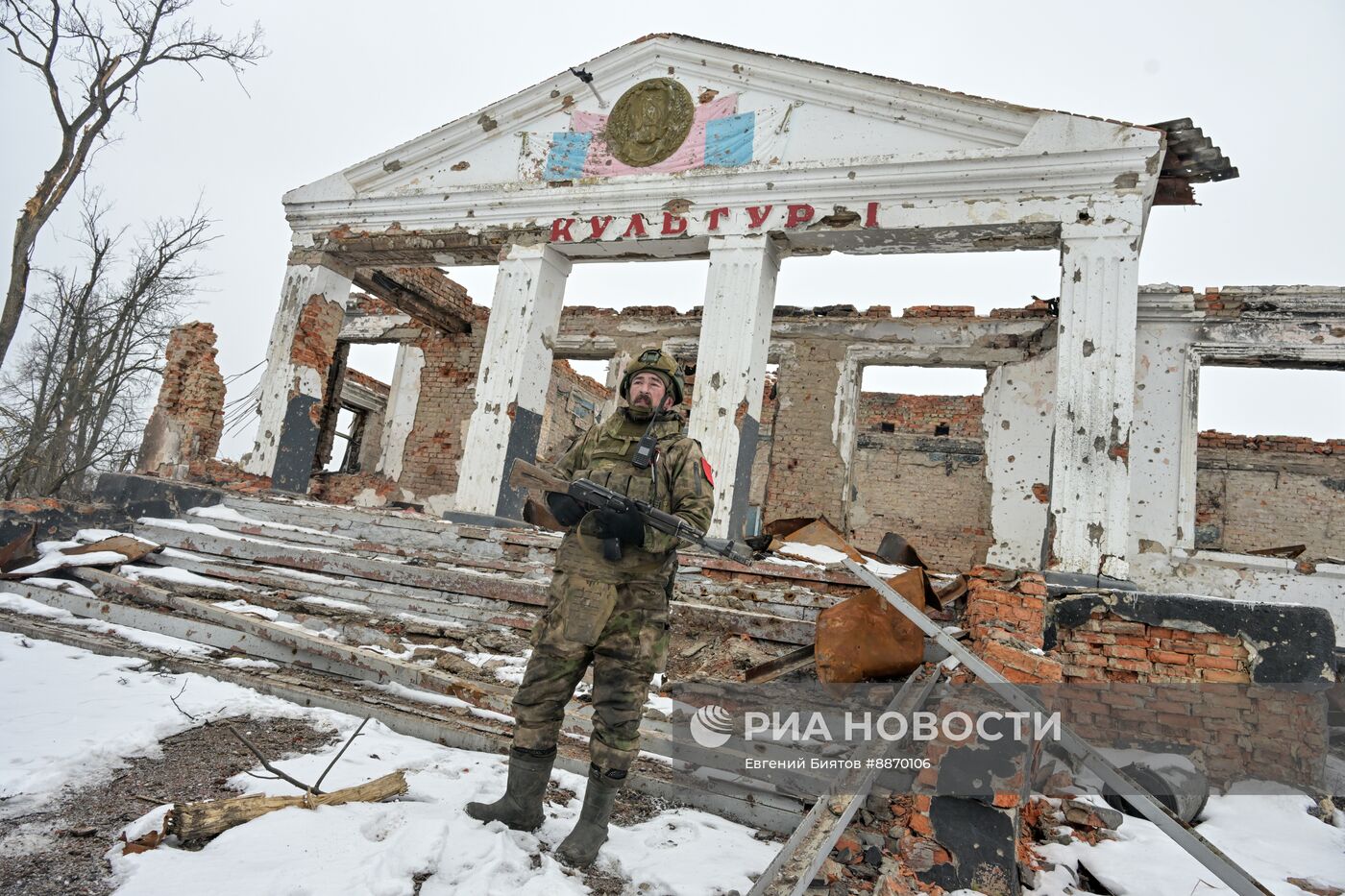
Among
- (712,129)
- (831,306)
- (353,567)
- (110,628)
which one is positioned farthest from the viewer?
(831,306)

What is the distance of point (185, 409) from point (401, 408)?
4277 mm

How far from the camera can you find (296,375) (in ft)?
30.5

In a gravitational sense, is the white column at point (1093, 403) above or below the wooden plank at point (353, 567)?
above

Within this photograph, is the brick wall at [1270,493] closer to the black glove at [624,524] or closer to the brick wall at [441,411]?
the brick wall at [441,411]

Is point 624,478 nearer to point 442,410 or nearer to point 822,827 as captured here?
point 822,827

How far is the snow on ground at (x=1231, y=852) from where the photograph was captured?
2812 millimetres

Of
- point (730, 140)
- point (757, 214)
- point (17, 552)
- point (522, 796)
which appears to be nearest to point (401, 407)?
point (17, 552)

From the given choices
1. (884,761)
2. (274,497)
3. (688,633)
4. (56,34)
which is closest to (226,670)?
(688,633)

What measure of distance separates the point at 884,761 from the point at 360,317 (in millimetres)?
13196

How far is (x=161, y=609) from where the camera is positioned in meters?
5.07

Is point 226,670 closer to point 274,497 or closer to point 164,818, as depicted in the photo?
point 164,818

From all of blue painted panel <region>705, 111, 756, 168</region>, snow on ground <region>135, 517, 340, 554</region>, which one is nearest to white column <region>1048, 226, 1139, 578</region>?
blue painted panel <region>705, 111, 756, 168</region>

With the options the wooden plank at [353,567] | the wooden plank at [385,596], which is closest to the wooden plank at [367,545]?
the wooden plank at [353,567]

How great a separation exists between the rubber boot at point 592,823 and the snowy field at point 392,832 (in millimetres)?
73
